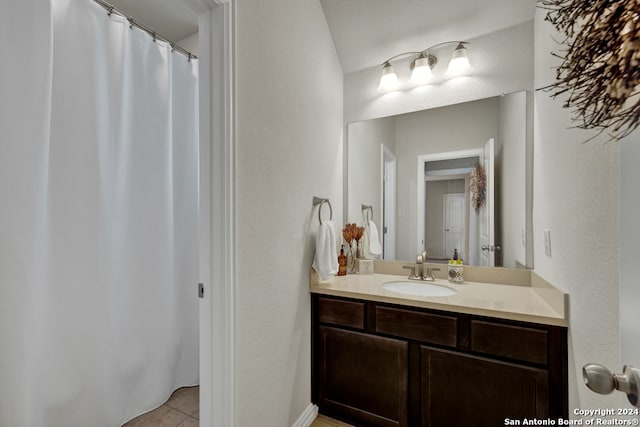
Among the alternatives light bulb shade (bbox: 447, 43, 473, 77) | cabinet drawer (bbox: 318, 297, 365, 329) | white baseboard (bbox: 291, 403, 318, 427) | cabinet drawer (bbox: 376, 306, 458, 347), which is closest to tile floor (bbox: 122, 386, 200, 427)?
white baseboard (bbox: 291, 403, 318, 427)

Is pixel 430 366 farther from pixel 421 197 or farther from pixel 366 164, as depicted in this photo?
pixel 366 164

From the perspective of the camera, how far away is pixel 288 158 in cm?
154

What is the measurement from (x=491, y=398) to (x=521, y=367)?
0.22 meters

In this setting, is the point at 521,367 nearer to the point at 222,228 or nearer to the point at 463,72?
the point at 222,228

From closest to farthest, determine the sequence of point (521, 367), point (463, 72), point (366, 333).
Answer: point (521, 367) → point (366, 333) → point (463, 72)

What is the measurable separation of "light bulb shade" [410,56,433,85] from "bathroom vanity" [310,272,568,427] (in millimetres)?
1458

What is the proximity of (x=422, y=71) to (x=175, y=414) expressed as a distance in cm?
283

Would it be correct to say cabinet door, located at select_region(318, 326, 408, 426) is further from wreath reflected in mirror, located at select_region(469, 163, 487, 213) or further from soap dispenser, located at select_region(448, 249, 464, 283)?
wreath reflected in mirror, located at select_region(469, 163, 487, 213)

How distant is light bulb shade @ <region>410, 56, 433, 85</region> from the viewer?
Answer: 1966 millimetres

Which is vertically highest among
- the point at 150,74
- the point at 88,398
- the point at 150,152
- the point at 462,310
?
the point at 150,74

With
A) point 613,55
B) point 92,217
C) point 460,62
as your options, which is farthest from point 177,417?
point 460,62

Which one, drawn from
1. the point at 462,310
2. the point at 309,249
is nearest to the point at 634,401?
the point at 462,310

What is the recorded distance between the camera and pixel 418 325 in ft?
4.79

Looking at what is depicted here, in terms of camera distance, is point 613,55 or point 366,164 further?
point 366,164
